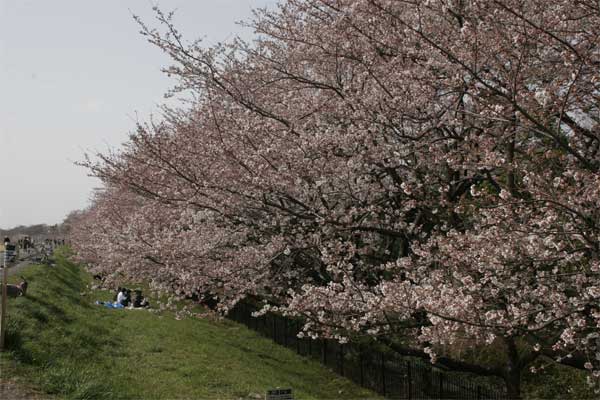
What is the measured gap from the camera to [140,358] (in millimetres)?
11672

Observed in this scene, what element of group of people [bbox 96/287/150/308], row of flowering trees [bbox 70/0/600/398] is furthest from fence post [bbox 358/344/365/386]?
group of people [bbox 96/287/150/308]

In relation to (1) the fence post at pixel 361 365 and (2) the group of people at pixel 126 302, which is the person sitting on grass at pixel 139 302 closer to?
(2) the group of people at pixel 126 302

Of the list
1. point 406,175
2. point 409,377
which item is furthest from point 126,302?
point 406,175

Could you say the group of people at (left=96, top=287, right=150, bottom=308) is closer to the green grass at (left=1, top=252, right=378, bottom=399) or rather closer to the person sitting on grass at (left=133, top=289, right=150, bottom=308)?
the person sitting on grass at (left=133, top=289, right=150, bottom=308)

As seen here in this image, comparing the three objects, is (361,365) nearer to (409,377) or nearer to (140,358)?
(409,377)

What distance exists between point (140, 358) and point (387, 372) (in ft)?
17.9

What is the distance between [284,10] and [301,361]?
30.8 feet

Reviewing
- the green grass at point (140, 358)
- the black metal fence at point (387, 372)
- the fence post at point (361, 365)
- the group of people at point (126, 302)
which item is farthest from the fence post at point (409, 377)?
the group of people at point (126, 302)

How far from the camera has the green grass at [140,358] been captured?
26.5 ft

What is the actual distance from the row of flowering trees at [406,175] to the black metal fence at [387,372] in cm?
135

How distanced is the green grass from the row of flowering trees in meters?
1.80

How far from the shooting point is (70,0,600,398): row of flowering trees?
5.37m

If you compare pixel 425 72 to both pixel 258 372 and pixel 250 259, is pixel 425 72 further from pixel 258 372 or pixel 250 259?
pixel 258 372

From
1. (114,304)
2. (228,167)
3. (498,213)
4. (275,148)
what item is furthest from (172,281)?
(114,304)
